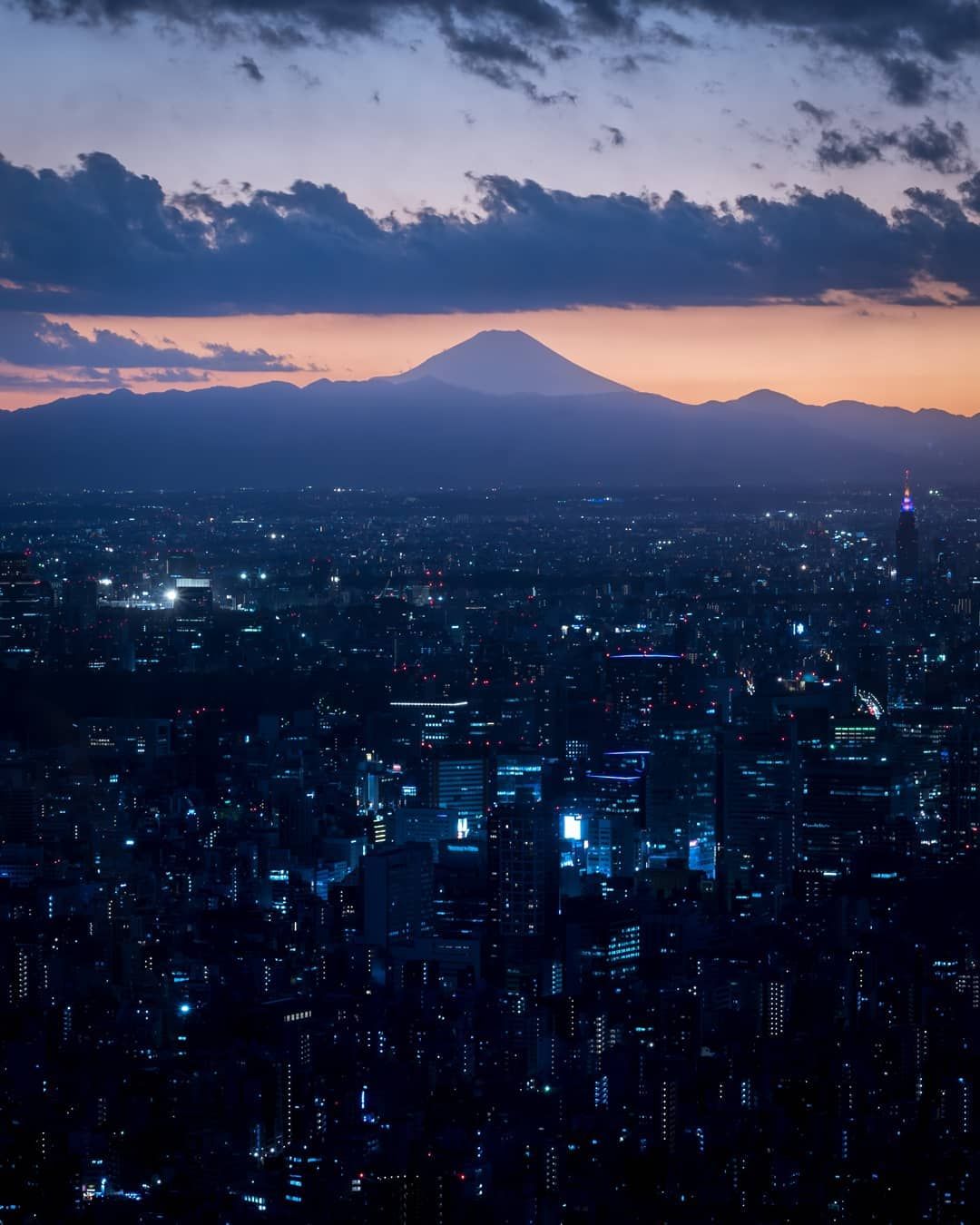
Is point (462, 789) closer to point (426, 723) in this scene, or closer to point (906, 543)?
point (426, 723)

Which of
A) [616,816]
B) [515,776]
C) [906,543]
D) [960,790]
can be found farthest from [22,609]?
[960,790]

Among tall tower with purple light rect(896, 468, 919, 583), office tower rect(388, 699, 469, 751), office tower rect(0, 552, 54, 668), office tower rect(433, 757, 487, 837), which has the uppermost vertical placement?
tall tower with purple light rect(896, 468, 919, 583)

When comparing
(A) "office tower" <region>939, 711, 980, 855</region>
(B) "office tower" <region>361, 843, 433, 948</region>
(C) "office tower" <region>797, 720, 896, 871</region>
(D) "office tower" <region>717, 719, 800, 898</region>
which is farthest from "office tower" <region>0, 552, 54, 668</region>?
(A) "office tower" <region>939, 711, 980, 855</region>

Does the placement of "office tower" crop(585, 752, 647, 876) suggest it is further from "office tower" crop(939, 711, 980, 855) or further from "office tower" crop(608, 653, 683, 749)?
"office tower" crop(939, 711, 980, 855)

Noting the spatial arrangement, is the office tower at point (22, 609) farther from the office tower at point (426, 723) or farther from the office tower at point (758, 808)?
the office tower at point (758, 808)

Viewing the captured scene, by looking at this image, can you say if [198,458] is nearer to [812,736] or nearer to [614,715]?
[614,715]

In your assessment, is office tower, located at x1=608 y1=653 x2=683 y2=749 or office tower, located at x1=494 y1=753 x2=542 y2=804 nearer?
office tower, located at x1=494 y1=753 x2=542 y2=804

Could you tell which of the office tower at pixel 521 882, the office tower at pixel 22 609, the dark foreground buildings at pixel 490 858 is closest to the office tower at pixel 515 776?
the dark foreground buildings at pixel 490 858
